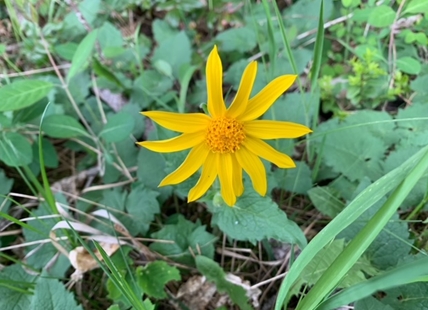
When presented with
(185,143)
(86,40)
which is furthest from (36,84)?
(185,143)

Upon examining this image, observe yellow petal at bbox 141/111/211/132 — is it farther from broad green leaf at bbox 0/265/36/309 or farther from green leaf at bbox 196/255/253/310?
broad green leaf at bbox 0/265/36/309

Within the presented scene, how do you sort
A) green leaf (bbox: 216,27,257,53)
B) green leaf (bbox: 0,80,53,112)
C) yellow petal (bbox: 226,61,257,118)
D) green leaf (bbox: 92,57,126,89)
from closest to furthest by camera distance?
yellow petal (bbox: 226,61,257,118) → green leaf (bbox: 0,80,53,112) → green leaf (bbox: 92,57,126,89) → green leaf (bbox: 216,27,257,53)

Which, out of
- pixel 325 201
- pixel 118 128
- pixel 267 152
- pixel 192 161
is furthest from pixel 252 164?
pixel 118 128

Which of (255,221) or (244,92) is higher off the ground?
(244,92)

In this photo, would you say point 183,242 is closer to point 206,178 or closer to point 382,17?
point 206,178

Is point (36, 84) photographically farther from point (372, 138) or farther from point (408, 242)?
point (408, 242)

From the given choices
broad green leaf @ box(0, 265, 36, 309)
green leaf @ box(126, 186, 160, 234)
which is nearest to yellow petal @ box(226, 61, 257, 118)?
green leaf @ box(126, 186, 160, 234)

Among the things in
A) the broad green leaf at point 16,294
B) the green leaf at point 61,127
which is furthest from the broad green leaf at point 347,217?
the green leaf at point 61,127

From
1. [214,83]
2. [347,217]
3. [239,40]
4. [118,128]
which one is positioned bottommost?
[347,217]
